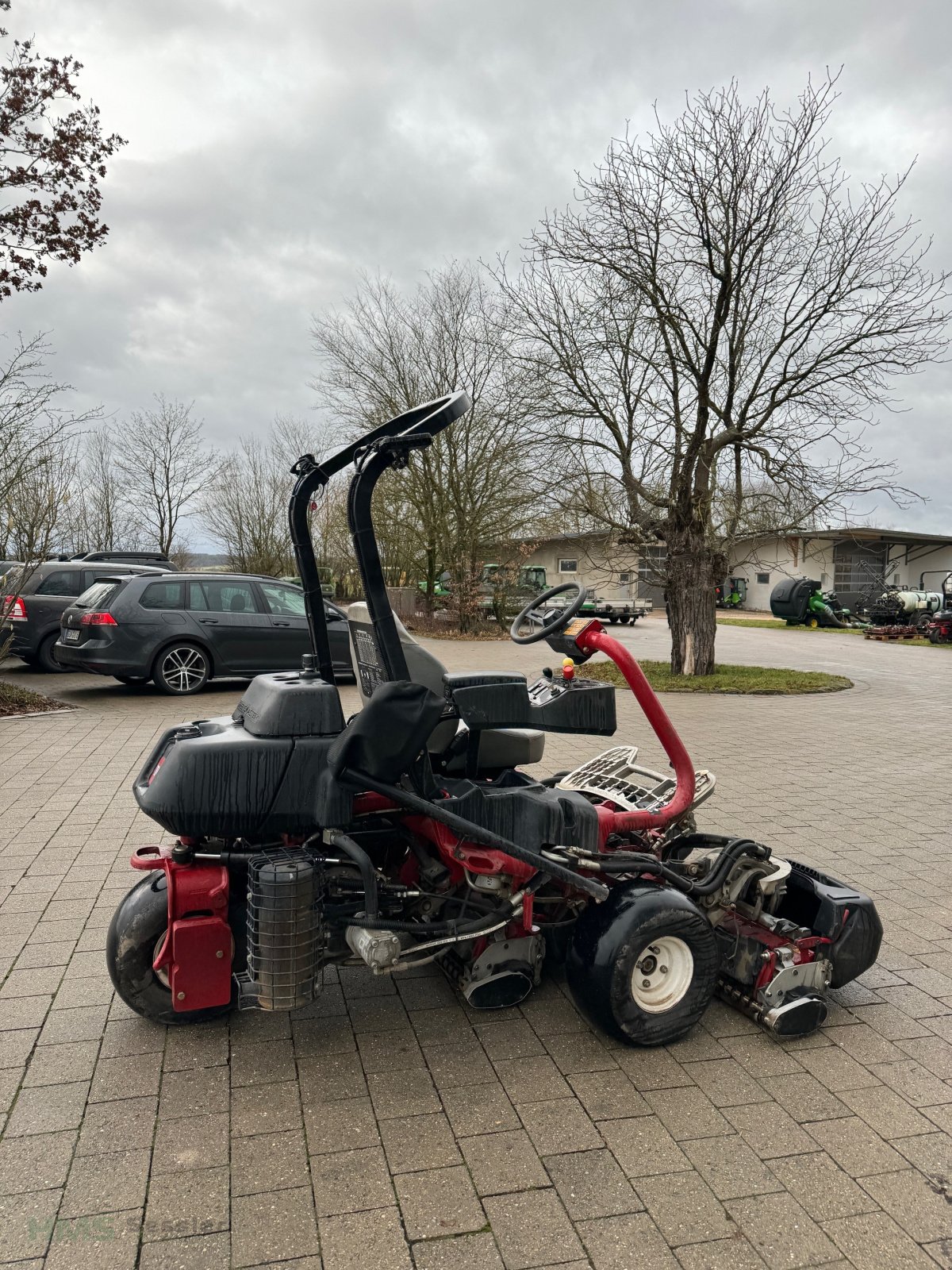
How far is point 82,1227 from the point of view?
2252 millimetres

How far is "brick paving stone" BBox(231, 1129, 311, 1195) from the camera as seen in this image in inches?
95.7

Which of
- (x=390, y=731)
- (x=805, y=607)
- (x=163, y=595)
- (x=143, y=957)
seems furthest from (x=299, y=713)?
(x=805, y=607)

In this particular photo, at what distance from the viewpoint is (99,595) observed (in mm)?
11406

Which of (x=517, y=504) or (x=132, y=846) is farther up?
(x=517, y=504)

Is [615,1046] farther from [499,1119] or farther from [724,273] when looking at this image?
[724,273]

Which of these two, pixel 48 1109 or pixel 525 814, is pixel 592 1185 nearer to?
pixel 525 814

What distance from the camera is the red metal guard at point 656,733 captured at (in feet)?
10.7

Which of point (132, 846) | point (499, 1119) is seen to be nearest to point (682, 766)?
point (499, 1119)

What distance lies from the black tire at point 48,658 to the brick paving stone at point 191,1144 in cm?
1218

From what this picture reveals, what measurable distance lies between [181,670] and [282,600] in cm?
172

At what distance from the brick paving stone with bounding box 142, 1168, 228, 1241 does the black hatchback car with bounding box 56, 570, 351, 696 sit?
A: 8080 mm

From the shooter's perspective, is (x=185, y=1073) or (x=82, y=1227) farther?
(x=185, y=1073)

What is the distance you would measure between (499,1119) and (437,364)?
963 inches

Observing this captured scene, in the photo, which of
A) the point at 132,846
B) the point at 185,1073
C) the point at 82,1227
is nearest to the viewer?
the point at 82,1227
